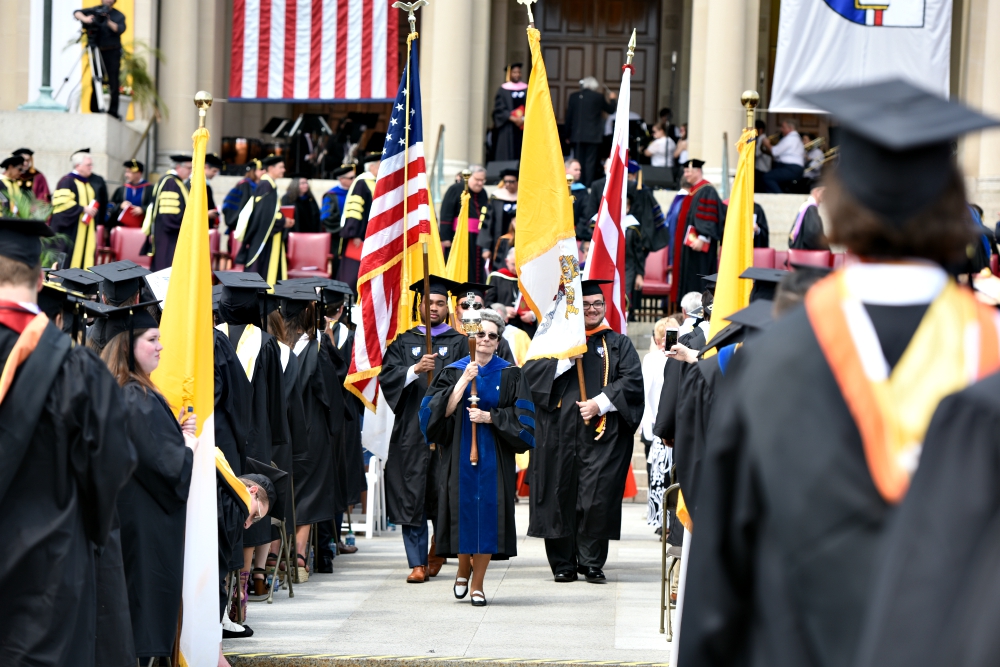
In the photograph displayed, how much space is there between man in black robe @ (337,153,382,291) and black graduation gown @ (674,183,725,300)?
12.9 ft

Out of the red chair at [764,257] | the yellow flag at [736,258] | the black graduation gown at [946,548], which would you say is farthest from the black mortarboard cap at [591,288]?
the black graduation gown at [946,548]

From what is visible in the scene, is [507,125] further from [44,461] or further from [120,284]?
[44,461]

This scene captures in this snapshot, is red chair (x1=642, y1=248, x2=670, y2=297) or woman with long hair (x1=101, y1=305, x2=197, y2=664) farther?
red chair (x1=642, y1=248, x2=670, y2=297)

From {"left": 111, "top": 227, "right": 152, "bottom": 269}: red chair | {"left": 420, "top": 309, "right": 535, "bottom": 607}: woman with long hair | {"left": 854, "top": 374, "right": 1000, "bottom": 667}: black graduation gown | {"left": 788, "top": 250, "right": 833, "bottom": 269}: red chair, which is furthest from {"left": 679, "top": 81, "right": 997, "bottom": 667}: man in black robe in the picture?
{"left": 111, "top": 227, "right": 152, "bottom": 269}: red chair

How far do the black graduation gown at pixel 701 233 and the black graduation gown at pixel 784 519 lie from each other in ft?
48.4

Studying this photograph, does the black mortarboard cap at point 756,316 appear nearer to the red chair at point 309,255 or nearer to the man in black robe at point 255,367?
the man in black robe at point 255,367

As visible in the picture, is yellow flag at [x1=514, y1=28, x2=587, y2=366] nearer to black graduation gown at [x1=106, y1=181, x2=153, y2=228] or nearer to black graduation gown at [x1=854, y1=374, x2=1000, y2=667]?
black graduation gown at [x1=854, y1=374, x2=1000, y2=667]

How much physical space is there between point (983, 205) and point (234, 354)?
17.7 metres

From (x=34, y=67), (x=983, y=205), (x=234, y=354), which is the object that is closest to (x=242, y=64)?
(x=34, y=67)

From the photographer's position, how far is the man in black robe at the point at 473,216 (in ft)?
56.9

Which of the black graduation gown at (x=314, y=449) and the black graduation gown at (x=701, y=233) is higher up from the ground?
the black graduation gown at (x=701, y=233)

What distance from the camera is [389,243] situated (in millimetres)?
11219

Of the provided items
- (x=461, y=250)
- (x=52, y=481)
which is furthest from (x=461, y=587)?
(x=461, y=250)

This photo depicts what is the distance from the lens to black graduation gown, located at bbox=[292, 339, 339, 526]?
10.1 meters
